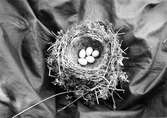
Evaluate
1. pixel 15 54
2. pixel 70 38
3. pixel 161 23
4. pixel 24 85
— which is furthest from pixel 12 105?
pixel 161 23

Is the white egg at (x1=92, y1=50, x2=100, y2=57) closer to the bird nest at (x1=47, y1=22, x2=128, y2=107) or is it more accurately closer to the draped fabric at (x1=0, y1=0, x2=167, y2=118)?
the bird nest at (x1=47, y1=22, x2=128, y2=107)

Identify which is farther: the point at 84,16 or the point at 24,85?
the point at 84,16

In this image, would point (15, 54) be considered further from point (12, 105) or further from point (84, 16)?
point (84, 16)

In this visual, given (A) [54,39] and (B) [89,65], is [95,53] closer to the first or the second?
(B) [89,65]

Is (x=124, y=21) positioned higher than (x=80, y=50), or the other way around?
(x=124, y=21)

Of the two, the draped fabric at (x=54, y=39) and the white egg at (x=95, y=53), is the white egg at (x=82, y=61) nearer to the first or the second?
the white egg at (x=95, y=53)

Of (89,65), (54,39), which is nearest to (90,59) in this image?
(89,65)
